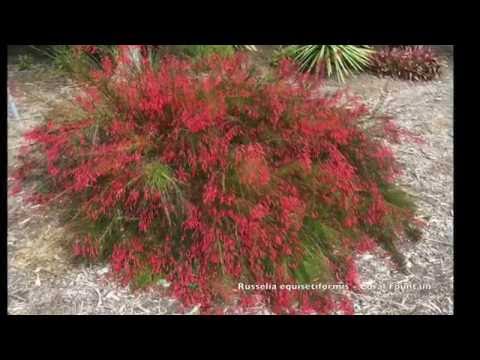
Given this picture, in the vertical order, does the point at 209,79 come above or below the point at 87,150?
above

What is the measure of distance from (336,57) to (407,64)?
765 mm

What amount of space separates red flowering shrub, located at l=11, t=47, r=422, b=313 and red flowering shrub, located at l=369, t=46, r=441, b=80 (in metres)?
2.24

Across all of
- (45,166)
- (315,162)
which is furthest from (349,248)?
(45,166)

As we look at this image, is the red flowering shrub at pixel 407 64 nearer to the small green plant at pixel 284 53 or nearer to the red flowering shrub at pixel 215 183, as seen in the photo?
the small green plant at pixel 284 53

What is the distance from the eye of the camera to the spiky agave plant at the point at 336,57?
15.9ft

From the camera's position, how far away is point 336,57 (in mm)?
4898

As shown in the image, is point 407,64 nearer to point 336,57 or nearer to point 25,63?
point 336,57

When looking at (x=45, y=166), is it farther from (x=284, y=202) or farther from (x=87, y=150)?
(x=284, y=202)

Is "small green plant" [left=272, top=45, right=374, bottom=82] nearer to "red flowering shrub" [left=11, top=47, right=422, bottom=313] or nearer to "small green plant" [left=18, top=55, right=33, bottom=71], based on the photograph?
"red flowering shrub" [left=11, top=47, right=422, bottom=313]

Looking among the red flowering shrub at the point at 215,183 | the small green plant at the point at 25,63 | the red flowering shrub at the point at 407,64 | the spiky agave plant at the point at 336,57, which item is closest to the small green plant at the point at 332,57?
the spiky agave plant at the point at 336,57

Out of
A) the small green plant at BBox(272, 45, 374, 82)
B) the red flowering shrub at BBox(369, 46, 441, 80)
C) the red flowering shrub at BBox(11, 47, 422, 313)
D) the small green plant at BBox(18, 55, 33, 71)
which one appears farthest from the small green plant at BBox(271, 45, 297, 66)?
the small green plant at BBox(18, 55, 33, 71)

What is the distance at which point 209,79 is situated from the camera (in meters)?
2.86

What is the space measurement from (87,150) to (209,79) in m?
0.83

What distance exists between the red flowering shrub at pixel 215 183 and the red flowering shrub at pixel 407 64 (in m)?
2.24
